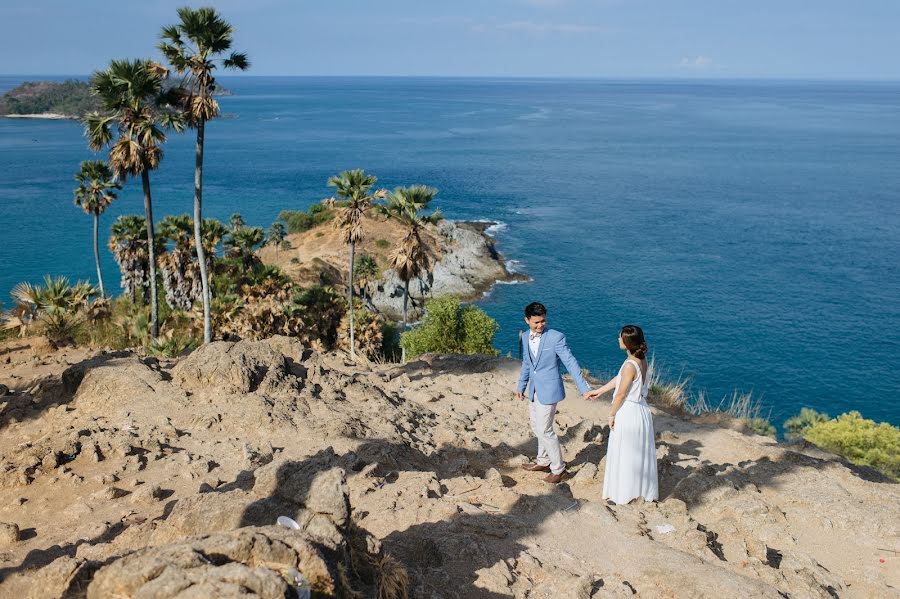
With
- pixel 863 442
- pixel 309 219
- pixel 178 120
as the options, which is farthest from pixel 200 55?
pixel 309 219

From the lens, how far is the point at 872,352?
147 ft

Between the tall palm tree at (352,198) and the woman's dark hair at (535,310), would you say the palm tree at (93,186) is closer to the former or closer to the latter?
the tall palm tree at (352,198)

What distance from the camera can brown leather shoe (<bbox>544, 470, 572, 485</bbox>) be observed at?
28.5 feet

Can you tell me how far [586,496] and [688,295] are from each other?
165ft

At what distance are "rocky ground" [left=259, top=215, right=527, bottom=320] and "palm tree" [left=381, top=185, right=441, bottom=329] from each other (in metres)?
25.5

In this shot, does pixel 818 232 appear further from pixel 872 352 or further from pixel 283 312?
pixel 283 312

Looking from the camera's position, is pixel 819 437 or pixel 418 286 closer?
pixel 819 437

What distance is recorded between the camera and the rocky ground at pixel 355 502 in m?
4.64

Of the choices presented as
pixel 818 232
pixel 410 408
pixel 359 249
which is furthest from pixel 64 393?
pixel 818 232

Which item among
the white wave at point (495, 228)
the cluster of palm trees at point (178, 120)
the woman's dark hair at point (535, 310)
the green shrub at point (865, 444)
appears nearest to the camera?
the woman's dark hair at point (535, 310)

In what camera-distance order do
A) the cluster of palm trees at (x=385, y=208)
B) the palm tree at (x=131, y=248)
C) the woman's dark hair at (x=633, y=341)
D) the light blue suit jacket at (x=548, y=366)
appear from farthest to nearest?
the palm tree at (x=131, y=248) < the cluster of palm trees at (x=385, y=208) < the light blue suit jacket at (x=548, y=366) < the woman's dark hair at (x=633, y=341)

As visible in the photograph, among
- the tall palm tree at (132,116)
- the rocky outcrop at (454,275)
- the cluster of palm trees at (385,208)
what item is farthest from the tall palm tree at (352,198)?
the rocky outcrop at (454,275)

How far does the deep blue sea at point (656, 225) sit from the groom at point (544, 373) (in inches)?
1323

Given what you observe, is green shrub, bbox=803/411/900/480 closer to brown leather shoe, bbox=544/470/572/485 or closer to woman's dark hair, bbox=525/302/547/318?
brown leather shoe, bbox=544/470/572/485
